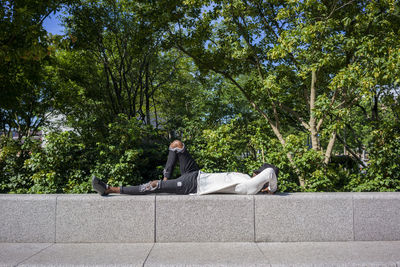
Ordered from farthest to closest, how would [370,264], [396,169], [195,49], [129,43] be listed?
[129,43], [195,49], [396,169], [370,264]

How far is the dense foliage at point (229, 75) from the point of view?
5699 mm

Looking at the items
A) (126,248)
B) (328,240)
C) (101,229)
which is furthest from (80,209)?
(328,240)

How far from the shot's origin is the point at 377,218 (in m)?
4.23

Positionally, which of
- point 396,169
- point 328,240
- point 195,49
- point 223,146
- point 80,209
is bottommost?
point 328,240

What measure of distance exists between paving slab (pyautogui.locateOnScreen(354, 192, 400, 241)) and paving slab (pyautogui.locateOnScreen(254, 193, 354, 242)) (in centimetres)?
17

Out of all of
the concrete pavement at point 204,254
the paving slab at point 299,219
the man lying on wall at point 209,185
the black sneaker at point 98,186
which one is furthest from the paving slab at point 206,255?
the black sneaker at point 98,186

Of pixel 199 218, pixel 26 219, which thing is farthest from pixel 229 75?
pixel 26 219

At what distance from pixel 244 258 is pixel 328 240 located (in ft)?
5.14

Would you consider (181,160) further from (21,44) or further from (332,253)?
(21,44)

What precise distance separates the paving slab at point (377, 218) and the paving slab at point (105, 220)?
3124 mm

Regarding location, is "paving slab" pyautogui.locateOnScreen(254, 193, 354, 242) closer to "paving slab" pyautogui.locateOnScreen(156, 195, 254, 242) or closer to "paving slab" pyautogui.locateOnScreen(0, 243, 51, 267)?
"paving slab" pyautogui.locateOnScreen(156, 195, 254, 242)

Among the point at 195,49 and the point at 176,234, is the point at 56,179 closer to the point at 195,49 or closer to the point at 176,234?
the point at 176,234

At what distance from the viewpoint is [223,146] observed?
5.97 m

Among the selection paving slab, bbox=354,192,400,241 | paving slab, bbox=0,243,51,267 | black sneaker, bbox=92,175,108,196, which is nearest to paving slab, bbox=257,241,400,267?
paving slab, bbox=354,192,400,241
